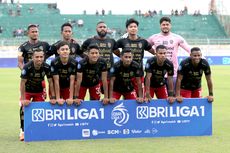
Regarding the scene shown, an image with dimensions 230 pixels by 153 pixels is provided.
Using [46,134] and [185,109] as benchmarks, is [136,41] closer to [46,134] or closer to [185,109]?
[185,109]

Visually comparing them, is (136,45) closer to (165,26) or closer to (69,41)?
(165,26)

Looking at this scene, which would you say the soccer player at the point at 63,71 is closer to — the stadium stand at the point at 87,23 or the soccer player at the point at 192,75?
the soccer player at the point at 192,75

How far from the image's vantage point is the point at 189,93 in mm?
10742

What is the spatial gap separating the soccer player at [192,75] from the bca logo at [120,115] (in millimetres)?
975

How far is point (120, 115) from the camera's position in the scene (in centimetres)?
988

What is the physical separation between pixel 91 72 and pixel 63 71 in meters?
0.51

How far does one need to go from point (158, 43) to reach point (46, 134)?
9.66 ft

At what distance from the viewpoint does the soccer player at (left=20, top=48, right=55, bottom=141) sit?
31.3ft

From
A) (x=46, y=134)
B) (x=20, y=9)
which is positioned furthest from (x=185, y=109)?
(x=20, y=9)

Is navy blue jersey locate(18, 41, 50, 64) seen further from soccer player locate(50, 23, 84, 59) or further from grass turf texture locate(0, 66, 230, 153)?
grass turf texture locate(0, 66, 230, 153)

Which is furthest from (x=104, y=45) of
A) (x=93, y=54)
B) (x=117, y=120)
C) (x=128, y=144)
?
(x=128, y=144)

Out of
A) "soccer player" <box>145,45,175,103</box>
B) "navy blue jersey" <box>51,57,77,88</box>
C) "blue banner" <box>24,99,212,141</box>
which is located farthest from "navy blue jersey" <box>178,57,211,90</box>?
"navy blue jersey" <box>51,57,77,88</box>

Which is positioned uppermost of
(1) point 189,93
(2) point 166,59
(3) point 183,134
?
(2) point 166,59

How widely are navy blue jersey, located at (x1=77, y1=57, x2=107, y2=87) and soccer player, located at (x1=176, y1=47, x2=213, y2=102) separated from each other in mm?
1419
